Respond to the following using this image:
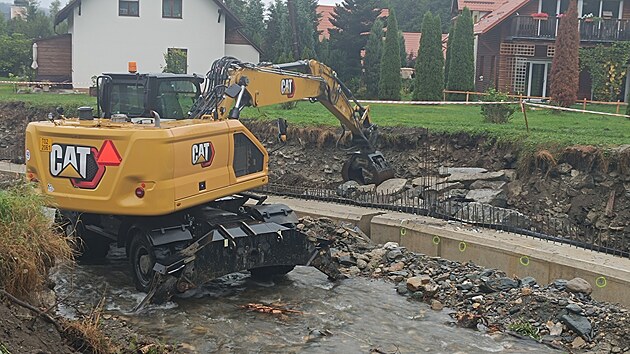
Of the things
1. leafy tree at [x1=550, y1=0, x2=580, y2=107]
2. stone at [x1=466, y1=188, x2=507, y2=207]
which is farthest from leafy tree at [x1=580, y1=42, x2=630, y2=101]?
stone at [x1=466, y1=188, x2=507, y2=207]

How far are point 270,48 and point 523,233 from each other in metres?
32.6

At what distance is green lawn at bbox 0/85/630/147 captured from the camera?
16344 millimetres

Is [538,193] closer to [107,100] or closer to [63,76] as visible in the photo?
[107,100]

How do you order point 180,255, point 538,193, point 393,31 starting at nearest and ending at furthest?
point 180,255, point 538,193, point 393,31

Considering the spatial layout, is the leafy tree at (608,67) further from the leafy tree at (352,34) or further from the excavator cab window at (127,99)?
the excavator cab window at (127,99)

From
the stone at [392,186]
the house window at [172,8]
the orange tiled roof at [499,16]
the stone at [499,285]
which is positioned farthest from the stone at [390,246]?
the house window at [172,8]

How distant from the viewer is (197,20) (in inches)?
1372

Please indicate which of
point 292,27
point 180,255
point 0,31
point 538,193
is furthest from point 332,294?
point 0,31

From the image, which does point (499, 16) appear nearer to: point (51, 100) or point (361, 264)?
point (51, 100)

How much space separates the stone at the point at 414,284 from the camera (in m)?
10.4

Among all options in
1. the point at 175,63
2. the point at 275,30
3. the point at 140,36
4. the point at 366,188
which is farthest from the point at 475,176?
the point at 275,30

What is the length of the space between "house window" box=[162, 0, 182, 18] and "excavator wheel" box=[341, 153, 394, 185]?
19.9 m

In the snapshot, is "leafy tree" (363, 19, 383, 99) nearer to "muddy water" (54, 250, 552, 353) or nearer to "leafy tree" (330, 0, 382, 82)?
"leafy tree" (330, 0, 382, 82)

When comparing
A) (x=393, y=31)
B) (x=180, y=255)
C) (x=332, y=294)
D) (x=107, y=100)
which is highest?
(x=393, y=31)
